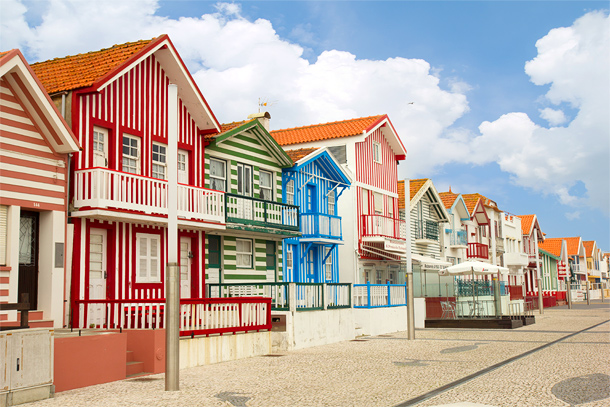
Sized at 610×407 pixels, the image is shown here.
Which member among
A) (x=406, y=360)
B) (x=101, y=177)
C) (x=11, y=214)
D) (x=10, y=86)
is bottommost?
(x=406, y=360)

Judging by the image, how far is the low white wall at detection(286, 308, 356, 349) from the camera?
1838 centimetres

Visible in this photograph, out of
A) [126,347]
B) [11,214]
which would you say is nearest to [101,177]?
[11,214]

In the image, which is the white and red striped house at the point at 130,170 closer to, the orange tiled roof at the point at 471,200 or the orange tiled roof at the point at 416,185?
the orange tiled roof at the point at 416,185

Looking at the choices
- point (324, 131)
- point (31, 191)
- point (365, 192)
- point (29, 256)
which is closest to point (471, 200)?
point (365, 192)

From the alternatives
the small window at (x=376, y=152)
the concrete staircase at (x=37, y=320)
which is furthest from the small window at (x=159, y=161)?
the small window at (x=376, y=152)

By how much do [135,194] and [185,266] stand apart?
12.9ft

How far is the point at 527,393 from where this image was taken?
392 inches

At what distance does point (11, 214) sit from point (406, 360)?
8.67 metres

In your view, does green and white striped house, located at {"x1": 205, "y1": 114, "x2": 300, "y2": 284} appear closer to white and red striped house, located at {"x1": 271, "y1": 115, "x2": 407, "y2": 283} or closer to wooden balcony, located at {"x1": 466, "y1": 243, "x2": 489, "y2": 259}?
white and red striped house, located at {"x1": 271, "y1": 115, "x2": 407, "y2": 283}

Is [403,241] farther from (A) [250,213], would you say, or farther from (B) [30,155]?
(B) [30,155]

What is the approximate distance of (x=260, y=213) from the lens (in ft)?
69.6

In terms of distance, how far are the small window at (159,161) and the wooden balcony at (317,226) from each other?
6924 millimetres

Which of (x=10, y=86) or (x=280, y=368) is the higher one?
(x=10, y=86)

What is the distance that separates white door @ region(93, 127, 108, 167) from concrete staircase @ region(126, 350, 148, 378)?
516 centimetres
